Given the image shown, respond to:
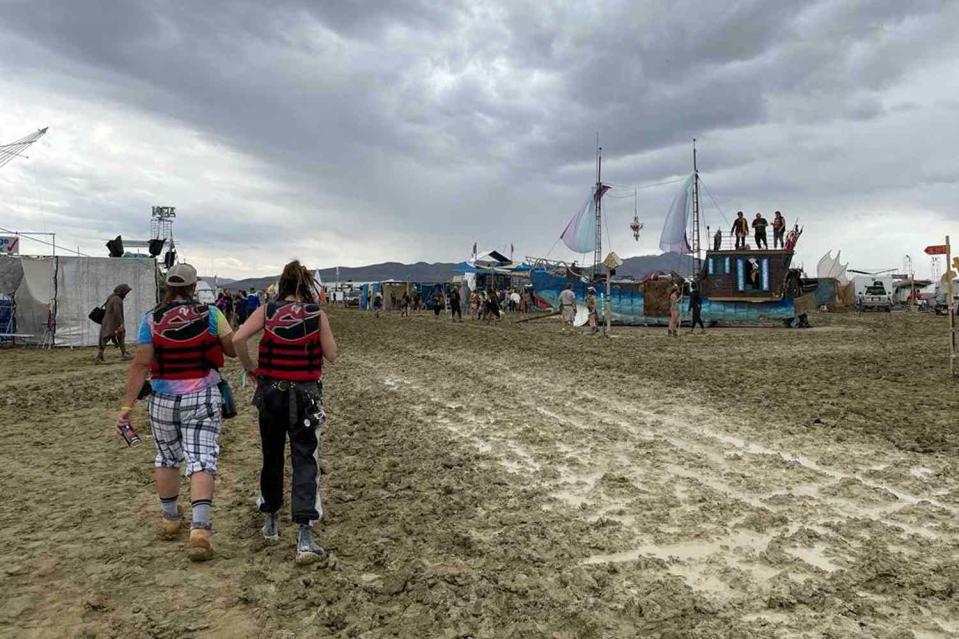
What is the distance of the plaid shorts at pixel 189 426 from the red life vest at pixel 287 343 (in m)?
0.43

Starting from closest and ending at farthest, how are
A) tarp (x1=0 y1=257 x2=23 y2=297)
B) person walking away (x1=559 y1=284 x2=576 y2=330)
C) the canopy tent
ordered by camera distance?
the canopy tent
tarp (x1=0 y1=257 x2=23 y2=297)
person walking away (x1=559 y1=284 x2=576 y2=330)

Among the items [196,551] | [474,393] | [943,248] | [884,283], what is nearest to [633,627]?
[196,551]

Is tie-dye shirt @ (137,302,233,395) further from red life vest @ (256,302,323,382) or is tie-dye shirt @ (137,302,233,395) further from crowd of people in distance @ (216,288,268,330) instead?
crowd of people in distance @ (216,288,268,330)

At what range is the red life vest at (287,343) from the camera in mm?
3809

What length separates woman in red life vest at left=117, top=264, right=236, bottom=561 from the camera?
152 inches

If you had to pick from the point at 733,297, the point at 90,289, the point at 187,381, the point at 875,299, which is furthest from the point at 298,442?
the point at 875,299

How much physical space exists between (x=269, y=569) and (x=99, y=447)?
4264mm

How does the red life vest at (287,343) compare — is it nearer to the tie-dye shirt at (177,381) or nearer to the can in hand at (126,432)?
the tie-dye shirt at (177,381)

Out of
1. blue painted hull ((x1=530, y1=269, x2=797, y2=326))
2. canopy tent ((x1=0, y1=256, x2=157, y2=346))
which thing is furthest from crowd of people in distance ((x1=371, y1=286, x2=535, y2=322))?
canopy tent ((x1=0, y1=256, x2=157, y2=346))

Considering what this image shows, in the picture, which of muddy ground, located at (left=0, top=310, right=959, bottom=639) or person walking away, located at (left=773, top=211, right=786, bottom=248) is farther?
person walking away, located at (left=773, top=211, right=786, bottom=248)

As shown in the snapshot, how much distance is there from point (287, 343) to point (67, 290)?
58.9ft

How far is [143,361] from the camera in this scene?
12.9 feet

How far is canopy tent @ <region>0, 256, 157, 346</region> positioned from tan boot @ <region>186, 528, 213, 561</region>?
1665 cm

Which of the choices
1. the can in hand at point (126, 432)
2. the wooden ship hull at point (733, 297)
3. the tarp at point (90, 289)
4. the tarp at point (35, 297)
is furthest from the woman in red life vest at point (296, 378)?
the wooden ship hull at point (733, 297)
